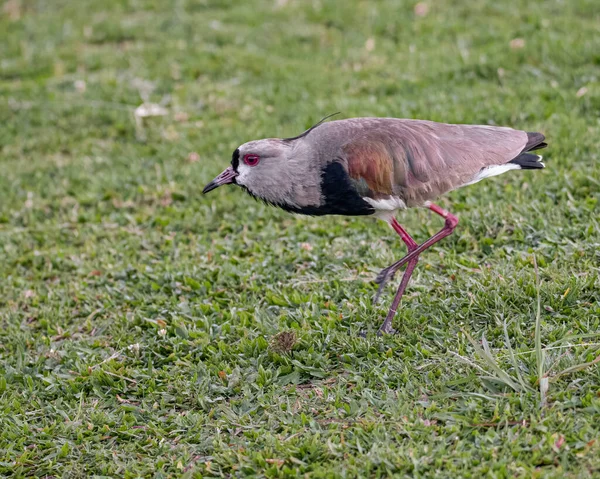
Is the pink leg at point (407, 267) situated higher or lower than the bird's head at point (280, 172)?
lower

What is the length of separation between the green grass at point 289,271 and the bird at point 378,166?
0.64 m

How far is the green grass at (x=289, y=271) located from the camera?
4074mm

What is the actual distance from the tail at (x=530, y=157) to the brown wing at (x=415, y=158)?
0.05m

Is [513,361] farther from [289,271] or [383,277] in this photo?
[289,271]

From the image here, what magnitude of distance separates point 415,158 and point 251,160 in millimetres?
1093

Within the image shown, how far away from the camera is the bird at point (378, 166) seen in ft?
15.9

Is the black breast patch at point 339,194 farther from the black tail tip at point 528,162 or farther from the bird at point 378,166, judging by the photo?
the black tail tip at point 528,162

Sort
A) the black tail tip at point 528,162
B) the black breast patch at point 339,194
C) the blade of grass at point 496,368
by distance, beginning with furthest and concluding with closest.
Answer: the black tail tip at point 528,162
the black breast patch at point 339,194
the blade of grass at point 496,368

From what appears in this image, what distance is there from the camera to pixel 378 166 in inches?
189

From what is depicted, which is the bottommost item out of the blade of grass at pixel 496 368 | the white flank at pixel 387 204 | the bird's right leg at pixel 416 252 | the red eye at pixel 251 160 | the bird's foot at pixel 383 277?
the blade of grass at pixel 496 368

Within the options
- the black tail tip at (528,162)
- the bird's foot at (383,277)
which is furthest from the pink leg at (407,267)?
the black tail tip at (528,162)

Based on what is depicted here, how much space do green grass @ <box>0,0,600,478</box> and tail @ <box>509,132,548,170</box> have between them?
688mm

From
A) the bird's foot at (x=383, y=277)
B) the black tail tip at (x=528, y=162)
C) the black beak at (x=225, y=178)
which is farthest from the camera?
the black beak at (x=225, y=178)

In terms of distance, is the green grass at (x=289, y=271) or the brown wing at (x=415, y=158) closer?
the green grass at (x=289, y=271)
